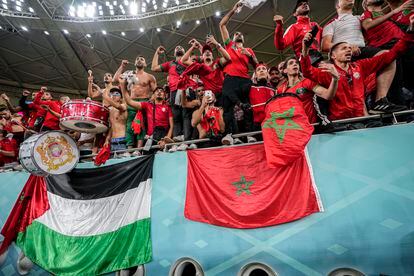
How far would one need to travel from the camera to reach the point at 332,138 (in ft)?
10.4

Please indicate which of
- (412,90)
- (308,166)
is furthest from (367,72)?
(308,166)

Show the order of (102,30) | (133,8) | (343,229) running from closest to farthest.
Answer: (343,229) < (133,8) < (102,30)

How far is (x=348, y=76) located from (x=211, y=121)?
76.7 inches

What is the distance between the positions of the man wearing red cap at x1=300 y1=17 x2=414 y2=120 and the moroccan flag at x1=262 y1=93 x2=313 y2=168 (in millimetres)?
435

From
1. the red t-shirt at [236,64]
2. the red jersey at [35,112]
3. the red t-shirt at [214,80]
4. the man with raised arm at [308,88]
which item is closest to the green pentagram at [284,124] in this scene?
the man with raised arm at [308,88]

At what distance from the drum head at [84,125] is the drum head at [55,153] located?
209 mm

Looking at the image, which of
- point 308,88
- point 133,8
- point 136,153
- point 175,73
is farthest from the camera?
point 133,8

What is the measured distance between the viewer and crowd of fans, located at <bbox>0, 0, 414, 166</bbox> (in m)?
3.03

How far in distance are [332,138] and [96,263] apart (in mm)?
3839

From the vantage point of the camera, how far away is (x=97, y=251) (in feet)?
12.8

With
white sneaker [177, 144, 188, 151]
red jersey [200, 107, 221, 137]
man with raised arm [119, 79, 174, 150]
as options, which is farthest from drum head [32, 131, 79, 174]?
red jersey [200, 107, 221, 137]

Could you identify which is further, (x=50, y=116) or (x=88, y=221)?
(x=50, y=116)

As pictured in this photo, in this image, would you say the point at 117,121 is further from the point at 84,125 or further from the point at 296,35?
the point at 296,35

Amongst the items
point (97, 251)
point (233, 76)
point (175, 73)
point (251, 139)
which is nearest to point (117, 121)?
point (175, 73)
